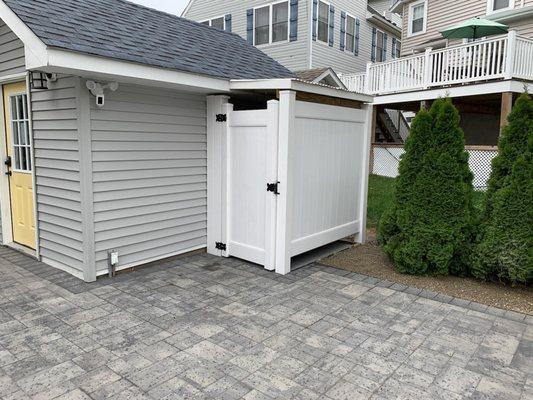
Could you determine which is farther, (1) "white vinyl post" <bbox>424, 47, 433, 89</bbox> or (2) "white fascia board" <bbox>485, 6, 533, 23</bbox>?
(2) "white fascia board" <bbox>485, 6, 533, 23</bbox>

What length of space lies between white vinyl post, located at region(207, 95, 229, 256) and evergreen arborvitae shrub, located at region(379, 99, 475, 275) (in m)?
2.12

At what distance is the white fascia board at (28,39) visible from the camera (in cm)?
327

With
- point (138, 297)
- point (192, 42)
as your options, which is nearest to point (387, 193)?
point (192, 42)

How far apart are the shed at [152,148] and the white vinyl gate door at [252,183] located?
2 centimetres

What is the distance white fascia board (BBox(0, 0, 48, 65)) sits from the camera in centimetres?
327

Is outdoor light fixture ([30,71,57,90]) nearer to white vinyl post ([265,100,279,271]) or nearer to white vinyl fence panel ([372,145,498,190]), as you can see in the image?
white vinyl post ([265,100,279,271])

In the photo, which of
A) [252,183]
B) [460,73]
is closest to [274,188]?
[252,183]

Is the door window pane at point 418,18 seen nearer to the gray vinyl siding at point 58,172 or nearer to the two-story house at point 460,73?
the two-story house at point 460,73

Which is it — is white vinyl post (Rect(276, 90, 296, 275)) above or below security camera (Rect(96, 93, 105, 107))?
below

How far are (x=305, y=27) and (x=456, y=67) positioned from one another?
5371mm

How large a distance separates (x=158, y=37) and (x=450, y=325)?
4.39 metres

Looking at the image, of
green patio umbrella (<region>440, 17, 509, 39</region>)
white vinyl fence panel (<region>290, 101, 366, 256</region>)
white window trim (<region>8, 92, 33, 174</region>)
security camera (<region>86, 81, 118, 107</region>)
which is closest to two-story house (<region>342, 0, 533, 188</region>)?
green patio umbrella (<region>440, 17, 509, 39</region>)

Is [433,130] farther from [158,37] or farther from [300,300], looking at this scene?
[158,37]

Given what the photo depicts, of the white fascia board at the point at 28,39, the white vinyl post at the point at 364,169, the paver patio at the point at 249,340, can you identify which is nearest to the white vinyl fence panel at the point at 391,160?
the white vinyl post at the point at 364,169
